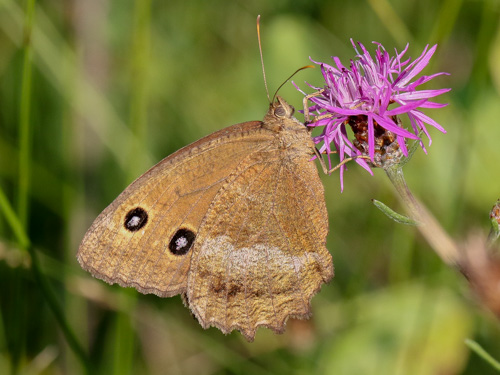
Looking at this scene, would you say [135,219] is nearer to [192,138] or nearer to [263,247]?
[263,247]

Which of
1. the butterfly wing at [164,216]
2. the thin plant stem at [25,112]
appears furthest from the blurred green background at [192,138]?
the butterfly wing at [164,216]

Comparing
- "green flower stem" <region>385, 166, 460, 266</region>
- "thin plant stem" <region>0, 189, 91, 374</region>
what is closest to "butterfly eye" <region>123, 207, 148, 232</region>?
"thin plant stem" <region>0, 189, 91, 374</region>

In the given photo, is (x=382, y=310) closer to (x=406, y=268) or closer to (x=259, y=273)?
(x=406, y=268)

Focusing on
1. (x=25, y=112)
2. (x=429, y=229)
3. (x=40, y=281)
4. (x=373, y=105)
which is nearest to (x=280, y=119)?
(x=373, y=105)

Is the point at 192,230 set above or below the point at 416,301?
above

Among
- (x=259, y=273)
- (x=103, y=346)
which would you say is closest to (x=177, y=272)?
(x=259, y=273)

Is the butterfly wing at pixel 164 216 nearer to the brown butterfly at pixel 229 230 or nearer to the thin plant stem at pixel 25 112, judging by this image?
the brown butterfly at pixel 229 230

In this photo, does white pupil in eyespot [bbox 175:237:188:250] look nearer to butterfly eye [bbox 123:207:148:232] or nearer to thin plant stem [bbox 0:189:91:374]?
butterfly eye [bbox 123:207:148:232]
